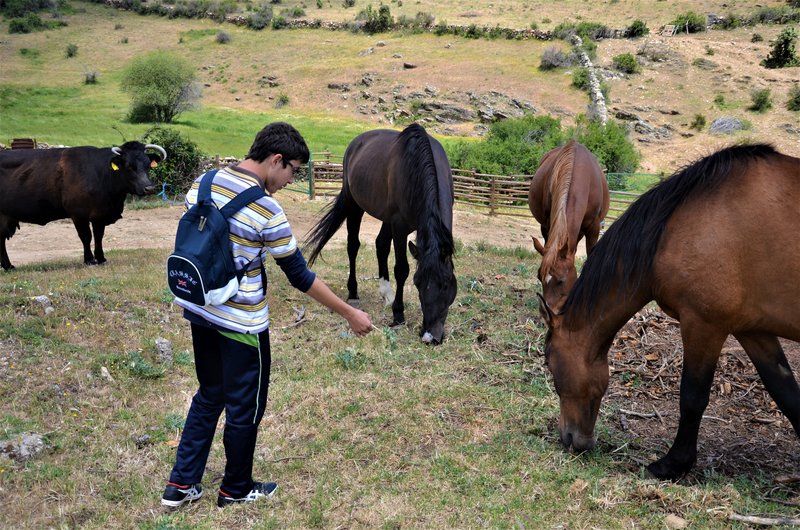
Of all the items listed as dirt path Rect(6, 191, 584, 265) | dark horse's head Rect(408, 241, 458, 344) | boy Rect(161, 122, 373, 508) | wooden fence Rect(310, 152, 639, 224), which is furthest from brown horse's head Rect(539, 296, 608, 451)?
→ wooden fence Rect(310, 152, 639, 224)

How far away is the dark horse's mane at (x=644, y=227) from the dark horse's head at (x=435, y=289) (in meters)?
2.42

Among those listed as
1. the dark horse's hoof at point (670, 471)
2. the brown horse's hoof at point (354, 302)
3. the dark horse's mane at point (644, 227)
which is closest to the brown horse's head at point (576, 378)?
the dark horse's mane at point (644, 227)

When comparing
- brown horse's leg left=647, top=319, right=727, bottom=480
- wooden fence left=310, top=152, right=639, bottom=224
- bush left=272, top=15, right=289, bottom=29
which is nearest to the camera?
brown horse's leg left=647, top=319, right=727, bottom=480

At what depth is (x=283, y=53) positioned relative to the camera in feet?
186

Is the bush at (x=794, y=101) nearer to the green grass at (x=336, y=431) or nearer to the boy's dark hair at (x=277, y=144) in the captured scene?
the green grass at (x=336, y=431)

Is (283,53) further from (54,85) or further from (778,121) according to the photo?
(778,121)

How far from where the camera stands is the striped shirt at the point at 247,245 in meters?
3.21

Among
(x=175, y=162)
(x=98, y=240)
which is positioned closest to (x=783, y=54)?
(x=175, y=162)

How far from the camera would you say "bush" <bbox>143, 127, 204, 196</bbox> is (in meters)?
19.8

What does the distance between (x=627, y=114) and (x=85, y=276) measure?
121 ft

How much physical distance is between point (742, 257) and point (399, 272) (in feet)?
14.6

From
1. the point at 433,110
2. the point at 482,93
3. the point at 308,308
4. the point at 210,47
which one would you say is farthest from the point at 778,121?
the point at 210,47

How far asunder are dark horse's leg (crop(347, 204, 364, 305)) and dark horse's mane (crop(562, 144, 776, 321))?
4.94m

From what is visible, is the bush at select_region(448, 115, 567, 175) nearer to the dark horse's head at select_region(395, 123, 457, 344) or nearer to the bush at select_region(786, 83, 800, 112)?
the dark horse's head at select_region(395, 123, 457, 344)
